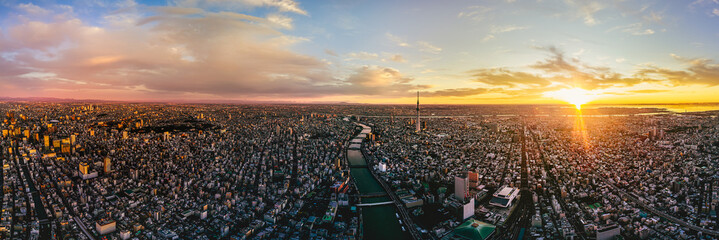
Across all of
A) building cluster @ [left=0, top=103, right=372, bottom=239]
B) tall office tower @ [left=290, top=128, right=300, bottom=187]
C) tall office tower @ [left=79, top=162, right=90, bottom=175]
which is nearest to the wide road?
building cluster @ [left=0, top=103, right=372, bottom=239]

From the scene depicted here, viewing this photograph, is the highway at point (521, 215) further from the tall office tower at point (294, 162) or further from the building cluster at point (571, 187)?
the tall office tower at point (294, 162)

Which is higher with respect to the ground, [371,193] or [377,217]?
[371,193]

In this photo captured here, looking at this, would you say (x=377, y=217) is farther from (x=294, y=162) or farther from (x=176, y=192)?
(x=294, y=162)

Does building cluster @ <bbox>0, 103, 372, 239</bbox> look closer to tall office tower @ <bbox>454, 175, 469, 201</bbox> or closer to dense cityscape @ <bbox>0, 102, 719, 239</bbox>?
dense cityscape @ <bbox>0, 102, 719, 239</bbox>

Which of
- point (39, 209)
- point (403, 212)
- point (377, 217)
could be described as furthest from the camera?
point (39, 209)

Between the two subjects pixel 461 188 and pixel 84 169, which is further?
pixel 84 169

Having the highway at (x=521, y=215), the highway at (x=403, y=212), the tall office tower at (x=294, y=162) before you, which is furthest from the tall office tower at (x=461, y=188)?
the tall office tower at (x=294, y=162)

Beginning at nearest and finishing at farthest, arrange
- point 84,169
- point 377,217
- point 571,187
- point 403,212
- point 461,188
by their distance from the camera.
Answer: point 377,217 → point 403,212 → point 461,188 → point 571,187 → point 84,169

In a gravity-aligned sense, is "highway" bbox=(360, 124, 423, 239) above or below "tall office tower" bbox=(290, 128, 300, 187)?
below

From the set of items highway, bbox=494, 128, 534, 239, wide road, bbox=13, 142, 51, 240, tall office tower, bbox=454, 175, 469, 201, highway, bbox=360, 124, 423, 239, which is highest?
tall office tower, bbox=454, 175, 469, 201

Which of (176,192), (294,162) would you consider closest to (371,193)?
(294,162)

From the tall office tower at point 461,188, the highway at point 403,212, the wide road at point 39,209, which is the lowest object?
the wide road at point 39,209

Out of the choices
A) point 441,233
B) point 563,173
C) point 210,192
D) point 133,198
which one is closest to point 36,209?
point 133,198
